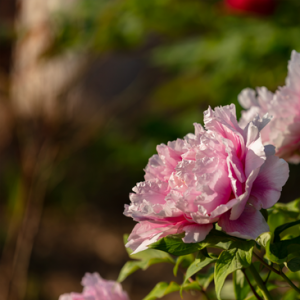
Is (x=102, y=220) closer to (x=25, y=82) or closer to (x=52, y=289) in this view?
(x=52, y=289)

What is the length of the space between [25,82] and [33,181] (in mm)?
385

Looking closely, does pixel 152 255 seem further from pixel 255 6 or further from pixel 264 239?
pixel 255 6

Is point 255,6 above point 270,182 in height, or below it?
above

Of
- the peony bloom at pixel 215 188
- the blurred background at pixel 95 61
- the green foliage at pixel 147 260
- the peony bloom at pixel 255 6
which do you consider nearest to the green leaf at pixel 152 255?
the green foliage at pixel 147 260

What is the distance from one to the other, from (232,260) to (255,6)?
1257mm

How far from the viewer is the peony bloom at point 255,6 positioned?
→ 4.32 feet

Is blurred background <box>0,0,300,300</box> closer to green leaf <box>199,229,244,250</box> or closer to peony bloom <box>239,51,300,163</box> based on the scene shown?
peony bloom <box>239,51,300,163</box>

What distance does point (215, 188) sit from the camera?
26 cm

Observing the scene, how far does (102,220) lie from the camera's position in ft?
9.12

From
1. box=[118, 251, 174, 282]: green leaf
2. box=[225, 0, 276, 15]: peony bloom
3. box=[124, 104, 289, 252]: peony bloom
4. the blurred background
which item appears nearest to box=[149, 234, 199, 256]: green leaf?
box=[124, 104, 289, 252]: peony bloom

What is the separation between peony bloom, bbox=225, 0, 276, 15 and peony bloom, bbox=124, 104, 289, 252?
46.3 inches

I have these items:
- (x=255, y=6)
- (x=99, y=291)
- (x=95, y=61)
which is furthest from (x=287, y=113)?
(x=95, y=61)

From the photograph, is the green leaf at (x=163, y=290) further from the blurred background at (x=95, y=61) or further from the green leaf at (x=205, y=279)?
the blurred background at (x=95, y=61)

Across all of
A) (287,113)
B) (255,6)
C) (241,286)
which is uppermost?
(255,6)
